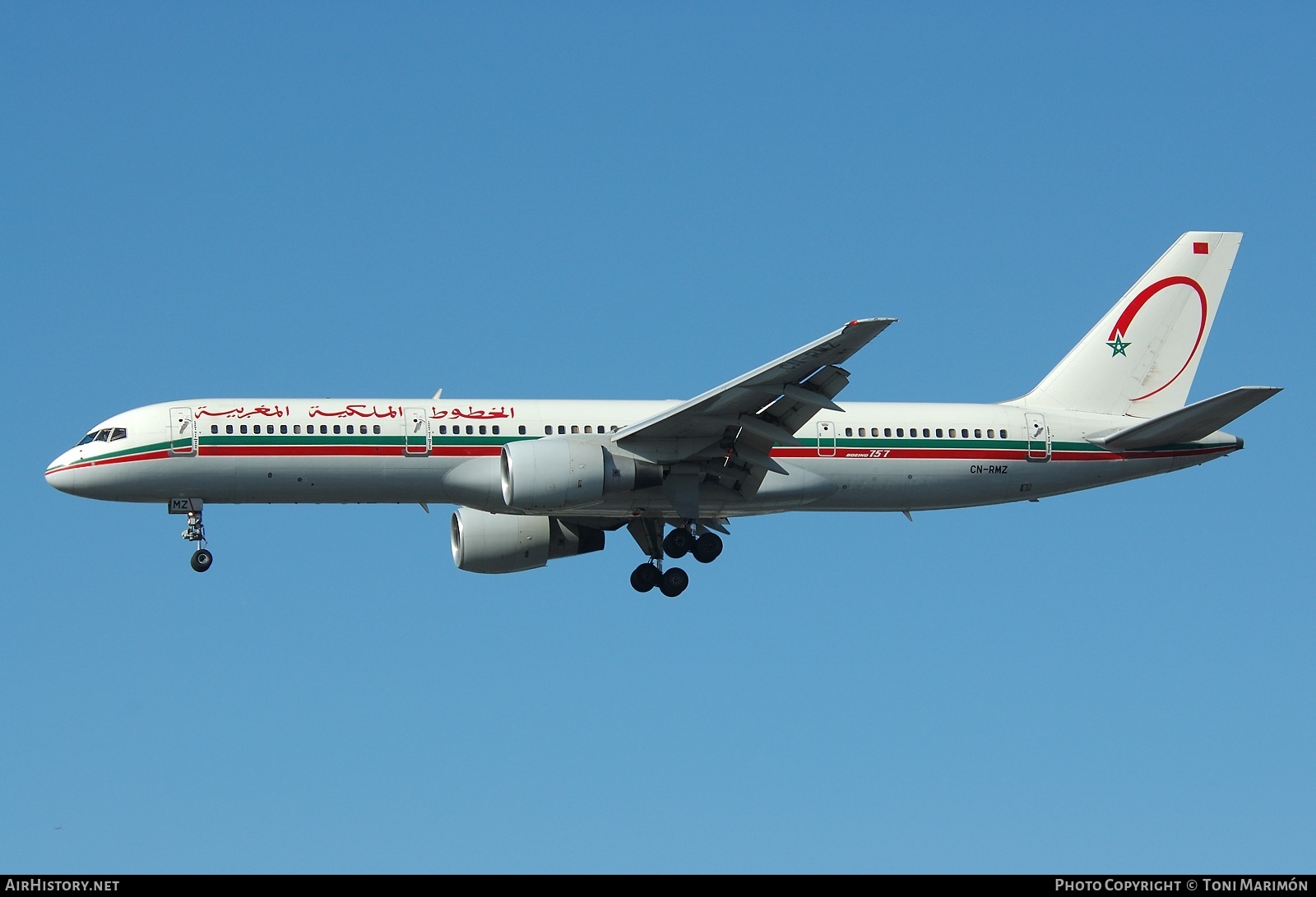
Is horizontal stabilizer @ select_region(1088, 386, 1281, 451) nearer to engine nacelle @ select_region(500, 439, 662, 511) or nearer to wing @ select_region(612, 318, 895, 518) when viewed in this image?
wing @ select_region(612, 318, 895, 518)

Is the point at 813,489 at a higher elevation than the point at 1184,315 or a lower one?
lower

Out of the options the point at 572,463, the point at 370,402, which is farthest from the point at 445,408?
the point at 572,463

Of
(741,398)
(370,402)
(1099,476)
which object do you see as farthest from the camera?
(1099,476)

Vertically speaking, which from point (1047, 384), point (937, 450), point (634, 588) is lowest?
point (634, 588)

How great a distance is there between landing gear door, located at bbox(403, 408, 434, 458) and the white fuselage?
3 cm

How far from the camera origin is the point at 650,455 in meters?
41.4

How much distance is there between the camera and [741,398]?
3975 cm

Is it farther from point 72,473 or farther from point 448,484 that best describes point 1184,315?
point 72,473

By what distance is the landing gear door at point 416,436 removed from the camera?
42.1m

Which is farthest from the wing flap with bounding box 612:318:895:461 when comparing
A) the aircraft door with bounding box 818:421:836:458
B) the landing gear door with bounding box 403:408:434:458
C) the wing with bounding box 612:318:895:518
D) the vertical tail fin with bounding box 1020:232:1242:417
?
the vertical tail fin with bounding box 1020:232:1242:417

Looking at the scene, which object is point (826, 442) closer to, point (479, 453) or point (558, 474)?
point (558, 474)

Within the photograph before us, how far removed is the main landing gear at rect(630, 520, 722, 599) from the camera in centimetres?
4419

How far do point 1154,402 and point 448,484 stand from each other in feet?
64.6

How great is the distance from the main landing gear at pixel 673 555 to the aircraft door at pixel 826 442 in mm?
3603
